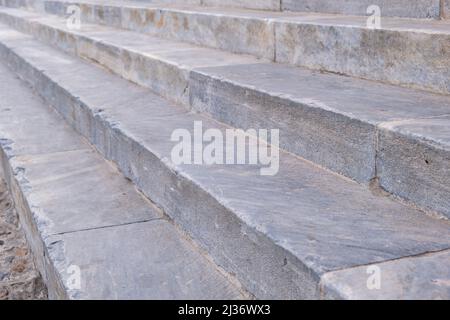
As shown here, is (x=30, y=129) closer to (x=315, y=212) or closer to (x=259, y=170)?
(x=259, y=170)

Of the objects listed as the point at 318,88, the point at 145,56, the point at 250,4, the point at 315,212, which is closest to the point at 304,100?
the point at 318,88

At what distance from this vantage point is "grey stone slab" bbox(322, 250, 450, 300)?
5.03 ft

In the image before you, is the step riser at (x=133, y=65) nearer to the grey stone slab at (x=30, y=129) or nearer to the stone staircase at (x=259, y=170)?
the stone staircase at (x=259, y=170)

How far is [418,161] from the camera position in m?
1.97

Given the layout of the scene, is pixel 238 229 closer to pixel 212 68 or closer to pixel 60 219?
pixel 60 219

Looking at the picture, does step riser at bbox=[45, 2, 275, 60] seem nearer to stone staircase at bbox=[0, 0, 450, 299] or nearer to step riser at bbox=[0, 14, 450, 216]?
stone staircase at bbox=[0, 0, 450, 299]

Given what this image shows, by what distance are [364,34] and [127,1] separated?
5113 mm

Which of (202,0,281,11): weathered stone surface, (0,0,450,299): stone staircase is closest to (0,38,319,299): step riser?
(0,0,450,299): stone staircase

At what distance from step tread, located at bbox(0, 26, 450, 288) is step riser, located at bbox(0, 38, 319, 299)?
0.03 meters

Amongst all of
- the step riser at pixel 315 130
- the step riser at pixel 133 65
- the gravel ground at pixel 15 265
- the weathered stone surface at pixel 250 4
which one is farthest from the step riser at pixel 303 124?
the weathered stone surface at pixel 250 4

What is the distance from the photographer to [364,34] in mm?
2902

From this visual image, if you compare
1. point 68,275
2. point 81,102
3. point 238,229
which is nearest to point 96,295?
point 68,275

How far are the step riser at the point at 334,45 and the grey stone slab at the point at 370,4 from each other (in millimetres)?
292

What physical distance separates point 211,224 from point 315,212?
38 centimetres
